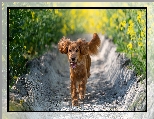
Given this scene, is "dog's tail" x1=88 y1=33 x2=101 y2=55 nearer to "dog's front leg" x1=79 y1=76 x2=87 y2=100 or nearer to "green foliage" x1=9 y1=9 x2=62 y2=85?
"dog's front leg" x1=79 y1=76 x2=87 y2=100

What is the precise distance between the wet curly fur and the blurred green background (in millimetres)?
500

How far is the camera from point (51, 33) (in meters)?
8.21

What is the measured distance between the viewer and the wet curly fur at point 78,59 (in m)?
6.35

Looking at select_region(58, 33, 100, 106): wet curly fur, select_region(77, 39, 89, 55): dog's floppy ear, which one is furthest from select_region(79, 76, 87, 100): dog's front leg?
select_region(77, 39, 89, 55): dog's floppy ear

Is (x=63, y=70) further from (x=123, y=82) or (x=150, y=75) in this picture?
(x=150, y=75)

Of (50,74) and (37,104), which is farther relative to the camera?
(50,74)

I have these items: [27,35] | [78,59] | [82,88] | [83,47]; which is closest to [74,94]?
[82,88]

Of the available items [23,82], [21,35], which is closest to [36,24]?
[21,35]

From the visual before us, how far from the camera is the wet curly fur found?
20.8 ft

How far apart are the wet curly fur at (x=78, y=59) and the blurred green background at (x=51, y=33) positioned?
50cm

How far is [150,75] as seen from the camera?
6496mm

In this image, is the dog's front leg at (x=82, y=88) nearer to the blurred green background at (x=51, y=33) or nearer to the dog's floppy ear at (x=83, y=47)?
the dog's floppy ear at (x=83, y=47)

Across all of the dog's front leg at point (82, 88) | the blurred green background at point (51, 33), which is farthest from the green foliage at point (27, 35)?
the dog's front leg at point (82, 88)

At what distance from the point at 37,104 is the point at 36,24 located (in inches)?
47.2
